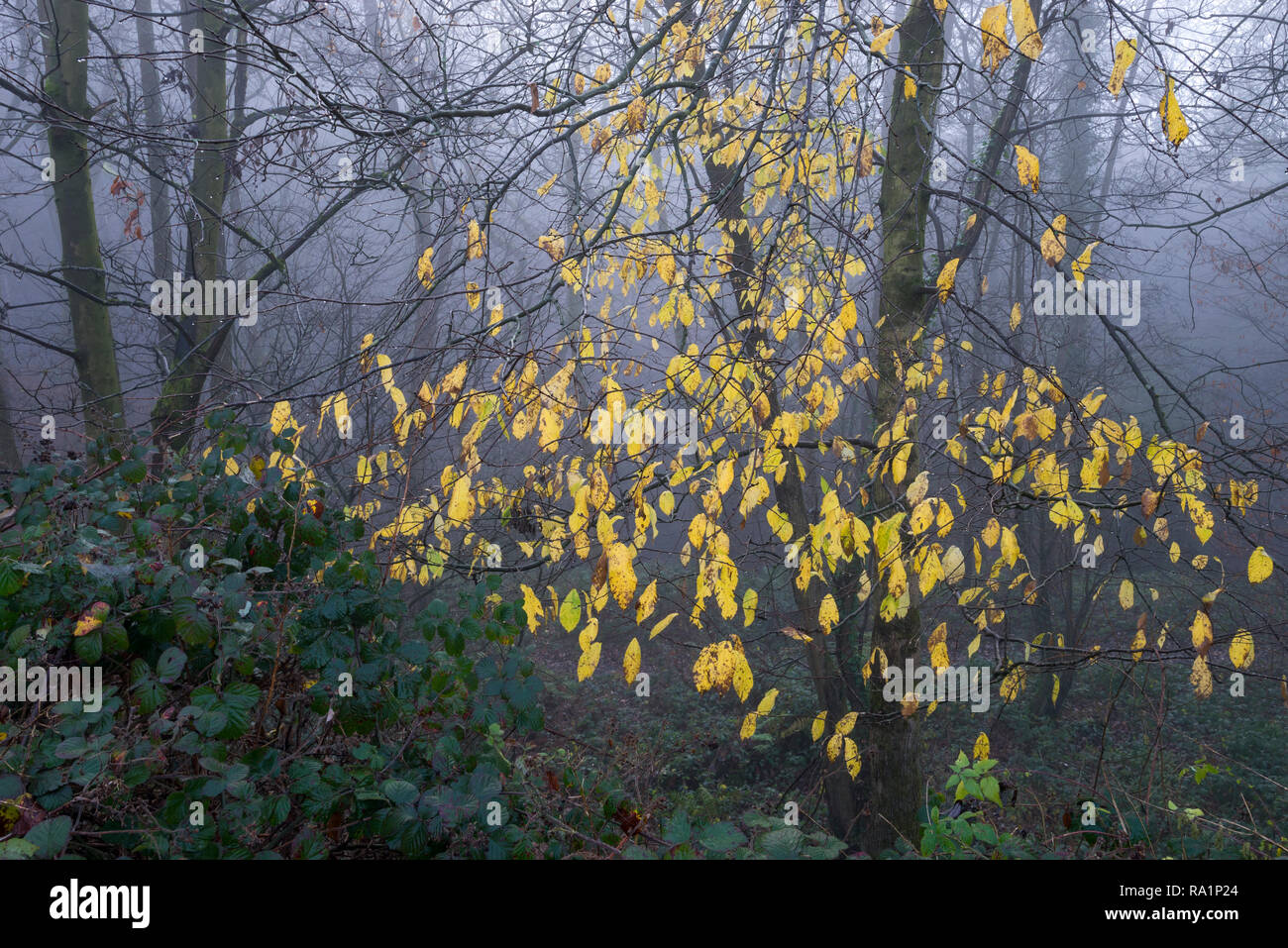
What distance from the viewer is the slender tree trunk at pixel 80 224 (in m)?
4.95

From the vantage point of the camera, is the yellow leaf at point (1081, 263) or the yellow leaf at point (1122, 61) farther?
the yellow leaf at point (1081, 263)

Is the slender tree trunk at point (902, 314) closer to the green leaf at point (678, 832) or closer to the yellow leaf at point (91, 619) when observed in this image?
the green leaf at point (678, 832)

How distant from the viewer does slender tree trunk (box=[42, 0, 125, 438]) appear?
4949 millimetres

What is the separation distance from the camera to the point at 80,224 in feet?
17.1

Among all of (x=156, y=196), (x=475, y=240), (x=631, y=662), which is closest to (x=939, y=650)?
(x=631, y=662)

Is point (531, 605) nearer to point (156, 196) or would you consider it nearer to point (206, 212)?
point (206, 212)

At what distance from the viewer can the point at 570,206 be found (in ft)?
13.8

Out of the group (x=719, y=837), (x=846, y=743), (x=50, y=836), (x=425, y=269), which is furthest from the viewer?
(x=846, y=743)

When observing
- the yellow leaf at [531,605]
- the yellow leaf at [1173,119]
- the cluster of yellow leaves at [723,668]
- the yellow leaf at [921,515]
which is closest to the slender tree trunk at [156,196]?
the yellow leaf at [531,605]

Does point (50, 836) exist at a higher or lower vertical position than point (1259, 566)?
lower

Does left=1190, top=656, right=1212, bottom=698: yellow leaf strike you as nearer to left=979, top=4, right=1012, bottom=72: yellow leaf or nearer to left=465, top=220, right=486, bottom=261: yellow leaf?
left=979, top=4, right=1012, bottom=72: yellow leaf
